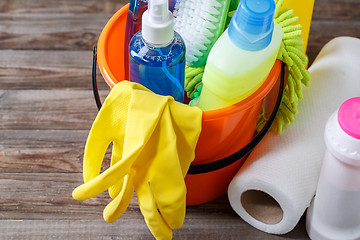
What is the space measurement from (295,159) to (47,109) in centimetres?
41

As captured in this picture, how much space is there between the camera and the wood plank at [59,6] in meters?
0.95

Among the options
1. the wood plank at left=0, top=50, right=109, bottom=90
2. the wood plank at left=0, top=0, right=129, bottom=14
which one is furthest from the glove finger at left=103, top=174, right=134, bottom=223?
the wood plank at left=0, top=0, right=129, bottom=14

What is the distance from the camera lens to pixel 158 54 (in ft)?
1.77

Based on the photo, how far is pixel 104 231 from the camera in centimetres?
69

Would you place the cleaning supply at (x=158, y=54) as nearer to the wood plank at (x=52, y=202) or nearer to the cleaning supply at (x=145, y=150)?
the cleaning supply at (x=145, y=150)

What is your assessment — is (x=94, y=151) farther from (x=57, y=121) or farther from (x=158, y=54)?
(x=57, y=121)

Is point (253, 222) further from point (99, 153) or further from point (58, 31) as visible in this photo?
point (58, 31)

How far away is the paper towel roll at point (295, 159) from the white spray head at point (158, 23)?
0.23 meters

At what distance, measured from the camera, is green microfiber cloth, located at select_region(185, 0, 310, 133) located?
0.62m

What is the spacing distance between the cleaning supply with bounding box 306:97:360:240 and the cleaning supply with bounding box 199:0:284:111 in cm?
10

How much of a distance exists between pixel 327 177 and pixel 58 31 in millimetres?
570

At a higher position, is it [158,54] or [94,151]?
[158,54]

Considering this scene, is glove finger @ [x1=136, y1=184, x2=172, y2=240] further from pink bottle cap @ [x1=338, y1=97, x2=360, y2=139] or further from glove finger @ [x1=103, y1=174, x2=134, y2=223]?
pink bottle cap @ [x1=338, y1=97, x2=360, y2=139]

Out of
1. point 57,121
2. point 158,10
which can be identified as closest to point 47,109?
point 57,121
